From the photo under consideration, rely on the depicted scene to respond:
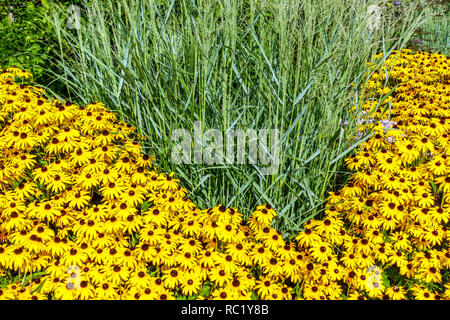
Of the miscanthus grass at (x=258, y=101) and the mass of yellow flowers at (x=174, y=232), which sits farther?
the miscanthus grass at (x=258, y=101)

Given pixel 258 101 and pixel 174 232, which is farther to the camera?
pixel 258 101

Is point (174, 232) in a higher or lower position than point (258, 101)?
lower

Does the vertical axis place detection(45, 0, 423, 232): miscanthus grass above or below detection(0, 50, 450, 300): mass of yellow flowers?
above

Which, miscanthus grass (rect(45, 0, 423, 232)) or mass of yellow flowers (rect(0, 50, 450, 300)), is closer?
mass of yellow flowers (rect(0, 50, 450, 300))

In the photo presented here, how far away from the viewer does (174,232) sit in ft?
8.98

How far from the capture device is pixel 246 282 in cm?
240

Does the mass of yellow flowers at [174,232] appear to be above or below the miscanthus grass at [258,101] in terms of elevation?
below

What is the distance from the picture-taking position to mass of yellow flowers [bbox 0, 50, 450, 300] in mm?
2418

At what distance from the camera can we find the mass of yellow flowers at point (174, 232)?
2.42 metres

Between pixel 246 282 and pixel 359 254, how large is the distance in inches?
29.7
